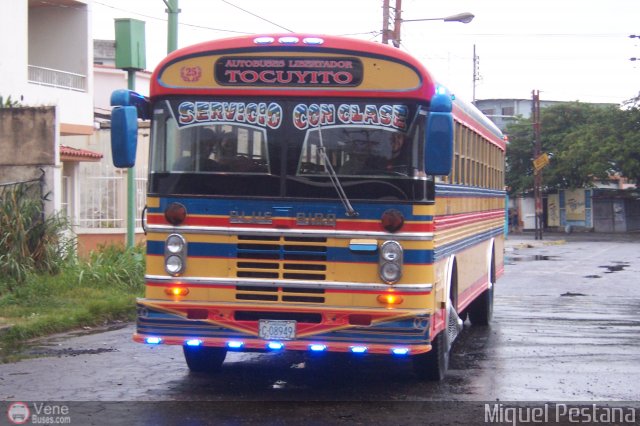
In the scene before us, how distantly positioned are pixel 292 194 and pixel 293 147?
0.41 m

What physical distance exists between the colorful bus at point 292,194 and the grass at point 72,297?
3440mm

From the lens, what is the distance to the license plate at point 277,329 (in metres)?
8.20

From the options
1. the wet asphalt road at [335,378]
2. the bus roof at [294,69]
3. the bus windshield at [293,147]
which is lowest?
the wet asphalt road at [335,378]

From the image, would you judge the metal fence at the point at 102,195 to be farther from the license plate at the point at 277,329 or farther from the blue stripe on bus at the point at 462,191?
the license plate at the point at 277,329

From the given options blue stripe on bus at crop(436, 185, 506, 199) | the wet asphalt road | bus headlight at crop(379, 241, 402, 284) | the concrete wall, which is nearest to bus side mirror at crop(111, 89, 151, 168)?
the wet asphalt road

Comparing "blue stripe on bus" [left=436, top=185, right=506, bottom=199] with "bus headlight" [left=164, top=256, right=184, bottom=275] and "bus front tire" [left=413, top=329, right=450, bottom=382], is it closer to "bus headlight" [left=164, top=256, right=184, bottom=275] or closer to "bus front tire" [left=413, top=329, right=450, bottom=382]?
"bus front tire" [left=413, top=329, right=450, bottom=382]

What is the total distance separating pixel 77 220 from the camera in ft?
71.7

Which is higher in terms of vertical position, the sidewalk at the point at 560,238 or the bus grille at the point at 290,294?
the bus grille at the point at 290,294

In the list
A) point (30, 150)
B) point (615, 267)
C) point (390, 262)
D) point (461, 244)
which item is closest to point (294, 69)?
point (390, 262)

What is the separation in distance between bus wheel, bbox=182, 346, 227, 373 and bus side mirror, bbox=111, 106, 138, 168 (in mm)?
2141

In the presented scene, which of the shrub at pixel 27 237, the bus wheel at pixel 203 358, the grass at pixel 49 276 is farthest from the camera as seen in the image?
the shrub at pixel 27 237

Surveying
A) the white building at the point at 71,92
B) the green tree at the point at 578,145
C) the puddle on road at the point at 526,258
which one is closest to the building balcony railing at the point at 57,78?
the white building at the point at 71,92

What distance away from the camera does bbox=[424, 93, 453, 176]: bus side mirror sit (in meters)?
8.01

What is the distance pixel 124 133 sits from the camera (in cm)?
842
